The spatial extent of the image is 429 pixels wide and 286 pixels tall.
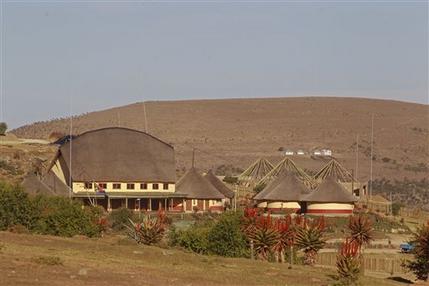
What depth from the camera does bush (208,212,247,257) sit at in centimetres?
4341

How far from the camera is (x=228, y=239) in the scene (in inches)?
1725

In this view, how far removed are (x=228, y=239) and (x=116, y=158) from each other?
45008 mm

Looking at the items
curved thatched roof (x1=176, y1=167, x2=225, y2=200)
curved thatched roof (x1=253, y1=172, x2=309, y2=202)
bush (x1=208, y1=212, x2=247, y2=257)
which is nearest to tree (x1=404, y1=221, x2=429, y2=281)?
bush (x1=208, y1=212, x2=247, y2=257)

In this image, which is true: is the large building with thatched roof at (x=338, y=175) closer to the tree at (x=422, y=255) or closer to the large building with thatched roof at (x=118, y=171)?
the large building with thatched roof at (x=118, y=171)

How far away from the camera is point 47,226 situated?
46.6 metres

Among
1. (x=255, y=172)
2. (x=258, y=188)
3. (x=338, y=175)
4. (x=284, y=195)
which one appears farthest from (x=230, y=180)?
(x=284, y=195)

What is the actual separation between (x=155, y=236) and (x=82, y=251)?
784cm

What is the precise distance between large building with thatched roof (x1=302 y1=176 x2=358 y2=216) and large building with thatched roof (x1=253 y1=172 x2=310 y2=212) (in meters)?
1.33

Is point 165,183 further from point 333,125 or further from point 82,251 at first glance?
point 333,125

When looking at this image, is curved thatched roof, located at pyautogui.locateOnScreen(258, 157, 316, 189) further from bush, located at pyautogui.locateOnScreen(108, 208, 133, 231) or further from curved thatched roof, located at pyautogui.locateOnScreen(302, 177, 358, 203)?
bush, located at pyautogui.locateOnScreen(108, 208, 133, 231)

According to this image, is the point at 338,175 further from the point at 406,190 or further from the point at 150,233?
the point at 150,233

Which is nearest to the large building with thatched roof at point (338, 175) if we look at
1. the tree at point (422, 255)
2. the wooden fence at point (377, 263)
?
the wooden fence at point (377, 263)

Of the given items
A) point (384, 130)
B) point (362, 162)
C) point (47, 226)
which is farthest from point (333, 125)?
point (47, 226)

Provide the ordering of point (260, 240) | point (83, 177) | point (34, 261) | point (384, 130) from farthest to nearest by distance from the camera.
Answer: point (384, 130) < point (83, 177) < point (260, 240) < point (34, 261)
